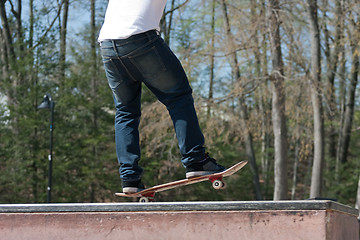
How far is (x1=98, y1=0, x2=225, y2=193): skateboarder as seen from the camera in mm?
3133

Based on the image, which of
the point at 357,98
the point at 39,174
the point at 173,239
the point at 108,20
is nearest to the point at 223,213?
the point at 173,239

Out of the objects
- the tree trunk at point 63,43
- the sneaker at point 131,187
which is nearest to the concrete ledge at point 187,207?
the sneaker at point 131,187

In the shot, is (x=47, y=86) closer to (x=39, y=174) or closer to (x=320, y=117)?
Answer: (x=39, y=174)

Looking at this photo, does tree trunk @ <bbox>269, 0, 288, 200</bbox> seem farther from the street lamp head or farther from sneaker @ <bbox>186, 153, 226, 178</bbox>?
sneaker @ <bbox>186, 153, 226, 178</bbox>

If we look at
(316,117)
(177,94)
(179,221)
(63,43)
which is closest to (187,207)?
(179,221)

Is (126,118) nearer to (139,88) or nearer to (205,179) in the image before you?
(139,88)

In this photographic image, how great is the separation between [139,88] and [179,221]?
1337 millimetres

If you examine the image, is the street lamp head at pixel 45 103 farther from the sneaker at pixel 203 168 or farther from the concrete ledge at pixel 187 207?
the concrete ledge at pixel 187 207

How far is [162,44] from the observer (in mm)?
3189

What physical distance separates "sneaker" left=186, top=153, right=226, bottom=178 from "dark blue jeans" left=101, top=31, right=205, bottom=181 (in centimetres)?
5

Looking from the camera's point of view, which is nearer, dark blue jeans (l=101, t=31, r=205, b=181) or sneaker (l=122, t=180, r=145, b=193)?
dark blue jeans (l=101, t=31, r=205, b=181)

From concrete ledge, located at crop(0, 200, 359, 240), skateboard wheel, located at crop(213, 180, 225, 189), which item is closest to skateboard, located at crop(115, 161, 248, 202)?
skateboard wheel, located at crop(213, 180, 225, 189)

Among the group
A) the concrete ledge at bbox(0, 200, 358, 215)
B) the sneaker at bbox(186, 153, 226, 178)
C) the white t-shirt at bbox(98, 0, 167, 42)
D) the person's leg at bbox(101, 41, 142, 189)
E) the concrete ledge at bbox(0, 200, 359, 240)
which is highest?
the white t-shirt at bbox(98, 0, 167, 42)

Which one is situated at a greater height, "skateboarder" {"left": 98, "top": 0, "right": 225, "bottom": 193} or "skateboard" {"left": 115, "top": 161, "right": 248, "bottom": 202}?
"skateboarder" {"left": 98, "top": 0, "right": 225, "bottom": 193}
